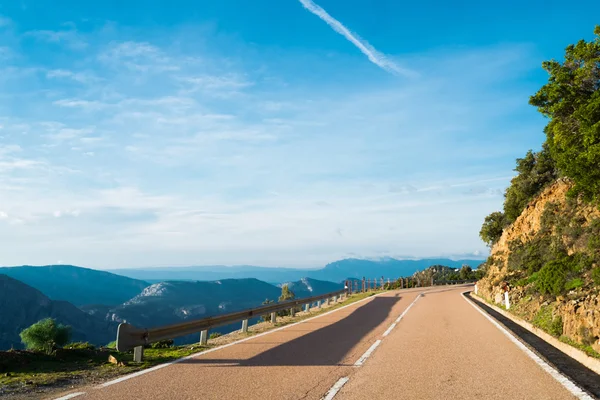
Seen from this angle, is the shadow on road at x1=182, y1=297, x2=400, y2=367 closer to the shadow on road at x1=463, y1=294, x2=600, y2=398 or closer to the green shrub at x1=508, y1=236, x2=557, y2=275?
the shadow on road at x1=463, y1=294, x2=600, y2=398

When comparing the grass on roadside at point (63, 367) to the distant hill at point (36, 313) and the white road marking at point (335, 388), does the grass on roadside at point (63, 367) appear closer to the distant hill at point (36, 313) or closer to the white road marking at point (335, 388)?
the white road marking at point (335, 388)

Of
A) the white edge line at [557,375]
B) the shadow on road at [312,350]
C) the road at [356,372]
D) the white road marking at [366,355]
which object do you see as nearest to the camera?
the white edge line at [557,375]

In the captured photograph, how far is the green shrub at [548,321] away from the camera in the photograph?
1160 centimetres

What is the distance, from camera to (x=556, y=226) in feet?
80.3

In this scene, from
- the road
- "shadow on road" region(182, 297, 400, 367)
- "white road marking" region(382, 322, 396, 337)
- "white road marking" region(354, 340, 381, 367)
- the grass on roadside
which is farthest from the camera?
"white road marking" region(382, 322, 396, 337)

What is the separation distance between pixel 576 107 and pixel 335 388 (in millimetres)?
17590

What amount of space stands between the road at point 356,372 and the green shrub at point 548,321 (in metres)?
1.17

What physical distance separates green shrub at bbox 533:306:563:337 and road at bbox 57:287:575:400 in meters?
1.17

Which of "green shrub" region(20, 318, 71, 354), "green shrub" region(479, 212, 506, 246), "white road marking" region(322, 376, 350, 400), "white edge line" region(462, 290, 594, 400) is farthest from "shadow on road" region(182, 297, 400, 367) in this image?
"green shrub" region(479, 212, 506, 246)

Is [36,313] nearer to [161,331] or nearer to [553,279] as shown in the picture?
[161,331]

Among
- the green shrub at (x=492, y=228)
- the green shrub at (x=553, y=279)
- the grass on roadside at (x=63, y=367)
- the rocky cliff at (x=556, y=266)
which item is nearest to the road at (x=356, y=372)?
the grass on roadside at (x=63, y=367)

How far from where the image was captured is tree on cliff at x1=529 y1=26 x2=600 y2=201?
56.7ft

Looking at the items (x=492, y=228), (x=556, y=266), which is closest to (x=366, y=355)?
(x=556, y=266)

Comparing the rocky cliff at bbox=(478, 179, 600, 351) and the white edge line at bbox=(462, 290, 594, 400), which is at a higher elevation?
the rocky cliff at bbox=(478, 179, 600, 351)
